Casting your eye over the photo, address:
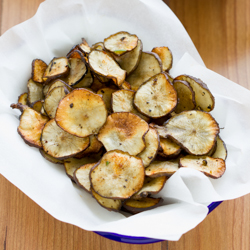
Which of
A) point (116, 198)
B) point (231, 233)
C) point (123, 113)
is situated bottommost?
point (231, 233)

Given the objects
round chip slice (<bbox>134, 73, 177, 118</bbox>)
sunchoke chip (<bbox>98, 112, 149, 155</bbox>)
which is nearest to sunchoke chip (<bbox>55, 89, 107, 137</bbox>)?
sunchoke chip (<bbox>98, 112, 149, 155</bbox>)

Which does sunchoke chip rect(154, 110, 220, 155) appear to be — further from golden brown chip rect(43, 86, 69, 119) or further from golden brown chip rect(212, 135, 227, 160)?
golden brown chip rect(43, 86, 69, 119)

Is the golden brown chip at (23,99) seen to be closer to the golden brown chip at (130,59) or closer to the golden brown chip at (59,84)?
the golden brown chip at (59,84)

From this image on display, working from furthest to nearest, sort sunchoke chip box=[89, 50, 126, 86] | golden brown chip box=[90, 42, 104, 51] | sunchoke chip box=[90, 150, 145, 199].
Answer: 1. golden brown chip box=[90, 42, 104, 51]
2. sunchoke chip box=[89, 50, 126, 86]
3. sunchoke chip box=[90, 150, 145, 199]

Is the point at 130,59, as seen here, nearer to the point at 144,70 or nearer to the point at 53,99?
the point at 144,70

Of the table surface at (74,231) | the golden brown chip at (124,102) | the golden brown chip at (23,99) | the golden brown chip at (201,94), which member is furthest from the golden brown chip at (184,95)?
the golden brown chip at (23,99)

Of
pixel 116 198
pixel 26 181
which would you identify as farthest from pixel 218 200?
pixel 26 181

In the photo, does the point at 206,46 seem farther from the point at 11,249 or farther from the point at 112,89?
the point at 11,249
